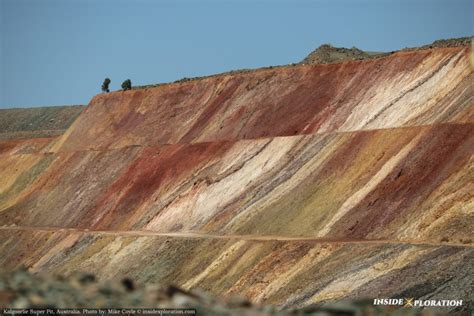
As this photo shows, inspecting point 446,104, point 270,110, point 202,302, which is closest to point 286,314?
point 202,302

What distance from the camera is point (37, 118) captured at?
481 ft

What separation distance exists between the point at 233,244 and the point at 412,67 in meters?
16.6

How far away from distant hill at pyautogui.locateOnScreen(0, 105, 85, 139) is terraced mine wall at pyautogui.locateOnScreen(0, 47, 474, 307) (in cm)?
6110

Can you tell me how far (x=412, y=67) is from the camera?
55.4 m

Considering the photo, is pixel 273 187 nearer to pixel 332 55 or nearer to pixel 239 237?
pixel 239 237

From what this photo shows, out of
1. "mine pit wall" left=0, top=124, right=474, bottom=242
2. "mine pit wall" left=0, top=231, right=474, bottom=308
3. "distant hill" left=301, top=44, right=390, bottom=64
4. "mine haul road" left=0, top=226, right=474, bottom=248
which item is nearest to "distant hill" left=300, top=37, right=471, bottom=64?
"distant hill" left=301, top=44, right=390, bottom=64

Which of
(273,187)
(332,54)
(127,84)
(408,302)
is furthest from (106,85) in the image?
(408,302)

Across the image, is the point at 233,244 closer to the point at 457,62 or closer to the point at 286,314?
the point at 457,62

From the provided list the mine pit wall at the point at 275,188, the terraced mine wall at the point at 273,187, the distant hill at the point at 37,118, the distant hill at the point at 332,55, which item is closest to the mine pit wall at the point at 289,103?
the terraced mine wall at the point at 273,187

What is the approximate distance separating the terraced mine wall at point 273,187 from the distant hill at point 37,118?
61.1 m

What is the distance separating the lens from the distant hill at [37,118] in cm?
13961

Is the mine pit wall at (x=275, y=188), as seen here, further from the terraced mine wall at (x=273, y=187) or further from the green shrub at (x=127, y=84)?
the green shrub at (x=127, y=84)

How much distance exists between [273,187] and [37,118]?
10043cm

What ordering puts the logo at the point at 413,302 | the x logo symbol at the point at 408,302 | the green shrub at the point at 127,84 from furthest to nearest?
the green shrub at the point at 127,84, the x logo symbol at the point at 408,302, the logo at the point at 413,302
